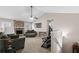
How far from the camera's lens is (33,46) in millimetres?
1327

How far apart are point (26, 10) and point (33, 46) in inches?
21.9

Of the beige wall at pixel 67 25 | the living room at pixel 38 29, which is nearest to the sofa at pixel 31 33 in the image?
the living room at pixel 38 29

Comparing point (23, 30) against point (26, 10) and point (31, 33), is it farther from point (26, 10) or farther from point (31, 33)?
point (26, 10)

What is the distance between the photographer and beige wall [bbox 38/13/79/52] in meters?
1.31

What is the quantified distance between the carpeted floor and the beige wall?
274 mm

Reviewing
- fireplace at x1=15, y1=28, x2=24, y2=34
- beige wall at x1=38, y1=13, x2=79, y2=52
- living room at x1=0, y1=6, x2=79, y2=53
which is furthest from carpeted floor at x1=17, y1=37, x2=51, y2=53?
beige wall at x1=38, y1=13, x2=79, y2=52

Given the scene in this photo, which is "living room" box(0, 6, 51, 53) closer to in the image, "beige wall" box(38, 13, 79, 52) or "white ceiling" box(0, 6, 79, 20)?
"white ceiling" box(0, 6, 79, 20)

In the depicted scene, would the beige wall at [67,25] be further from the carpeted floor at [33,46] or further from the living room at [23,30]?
the carpeted floor at [33,46]

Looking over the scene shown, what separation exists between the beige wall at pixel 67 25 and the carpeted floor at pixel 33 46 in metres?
0.27

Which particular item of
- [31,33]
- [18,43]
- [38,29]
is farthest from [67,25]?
[18,43]

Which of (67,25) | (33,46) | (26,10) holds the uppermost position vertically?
(26,10)

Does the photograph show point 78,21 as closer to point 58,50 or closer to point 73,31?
point 73,31
